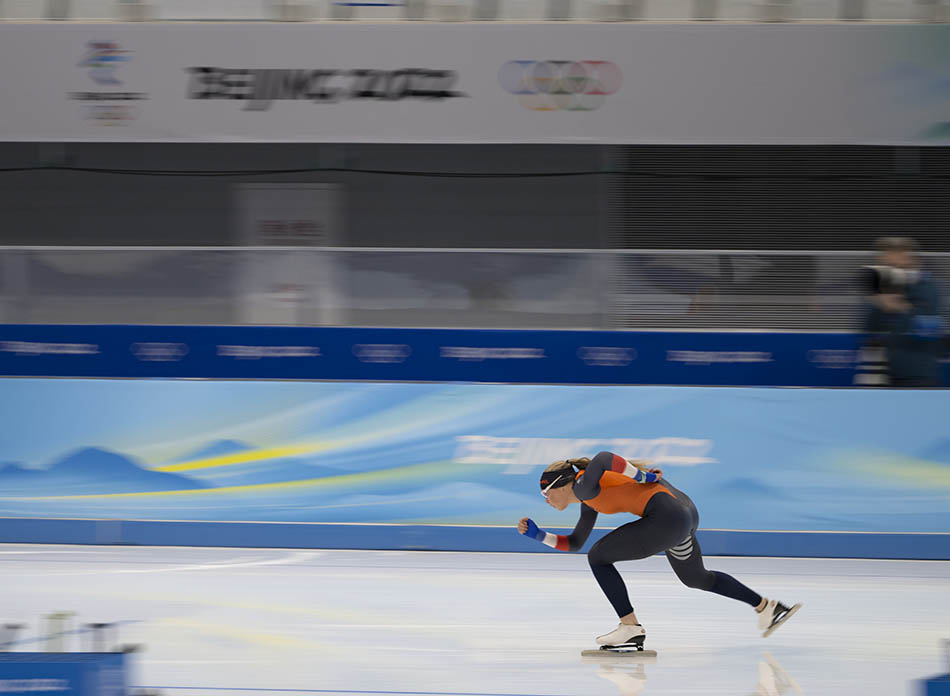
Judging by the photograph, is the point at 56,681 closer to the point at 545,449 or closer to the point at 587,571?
the point at 587,571

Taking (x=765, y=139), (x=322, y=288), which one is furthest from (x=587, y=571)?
(x=765, y=139)

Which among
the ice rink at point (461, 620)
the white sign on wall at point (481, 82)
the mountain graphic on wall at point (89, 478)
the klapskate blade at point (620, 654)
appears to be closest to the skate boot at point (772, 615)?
the ice rink at point (461, 620)

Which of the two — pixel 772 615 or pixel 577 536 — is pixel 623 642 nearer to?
pixel 577 536

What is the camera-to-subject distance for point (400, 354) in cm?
898

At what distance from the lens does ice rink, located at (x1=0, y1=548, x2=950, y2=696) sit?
4648 millimetres

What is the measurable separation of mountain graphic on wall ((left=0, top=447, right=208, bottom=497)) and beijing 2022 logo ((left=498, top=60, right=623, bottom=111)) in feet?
18.8

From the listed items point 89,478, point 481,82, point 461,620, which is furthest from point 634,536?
point 481,82

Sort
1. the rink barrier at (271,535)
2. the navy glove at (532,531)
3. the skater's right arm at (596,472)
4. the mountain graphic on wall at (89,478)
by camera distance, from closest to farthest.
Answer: the skater's right arm at (596,472) → the navy glove at (532,531) → the rink barrier at (271,535) → the mountain graphic on wall at (89,478)

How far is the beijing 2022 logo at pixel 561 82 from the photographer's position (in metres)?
11.5

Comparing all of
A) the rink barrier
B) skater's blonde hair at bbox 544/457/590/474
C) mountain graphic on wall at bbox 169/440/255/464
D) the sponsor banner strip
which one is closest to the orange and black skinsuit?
skater's blonde hair at bbox 544/457/590/474

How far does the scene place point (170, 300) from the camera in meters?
9.05

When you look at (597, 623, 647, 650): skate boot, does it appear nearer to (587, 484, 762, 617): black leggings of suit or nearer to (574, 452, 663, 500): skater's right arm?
(587, 484, 762, 617): black leggings of suit

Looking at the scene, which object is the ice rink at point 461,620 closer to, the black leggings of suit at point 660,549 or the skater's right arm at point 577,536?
the black leggings of suit at point 660,549

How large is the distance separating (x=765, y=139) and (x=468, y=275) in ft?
13.9
